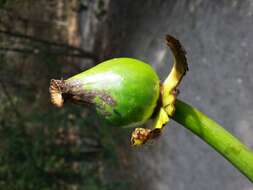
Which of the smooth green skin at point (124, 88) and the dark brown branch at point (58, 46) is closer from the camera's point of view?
the smooth green skin at point (124, 88)

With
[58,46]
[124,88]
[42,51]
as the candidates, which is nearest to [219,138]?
[124,88]

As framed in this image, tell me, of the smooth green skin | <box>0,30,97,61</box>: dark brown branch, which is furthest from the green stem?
<box>0,30,97,61</box>: dark brown branch

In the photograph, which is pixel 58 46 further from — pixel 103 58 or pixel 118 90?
pixel 118 90

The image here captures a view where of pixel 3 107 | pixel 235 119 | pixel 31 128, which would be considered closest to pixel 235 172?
pixel 235 119

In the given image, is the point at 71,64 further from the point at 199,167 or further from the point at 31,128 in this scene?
the point at 199,167

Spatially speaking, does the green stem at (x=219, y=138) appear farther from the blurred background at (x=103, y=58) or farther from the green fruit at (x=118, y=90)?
the blurred background at (x=103, y=58)

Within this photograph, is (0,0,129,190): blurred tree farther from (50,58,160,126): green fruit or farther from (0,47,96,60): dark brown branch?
(50,58,160,126): green fruit

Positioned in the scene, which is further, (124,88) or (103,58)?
(103,58)

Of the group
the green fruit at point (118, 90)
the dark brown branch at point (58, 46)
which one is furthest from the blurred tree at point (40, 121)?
the green fruit at point (118, 90)
